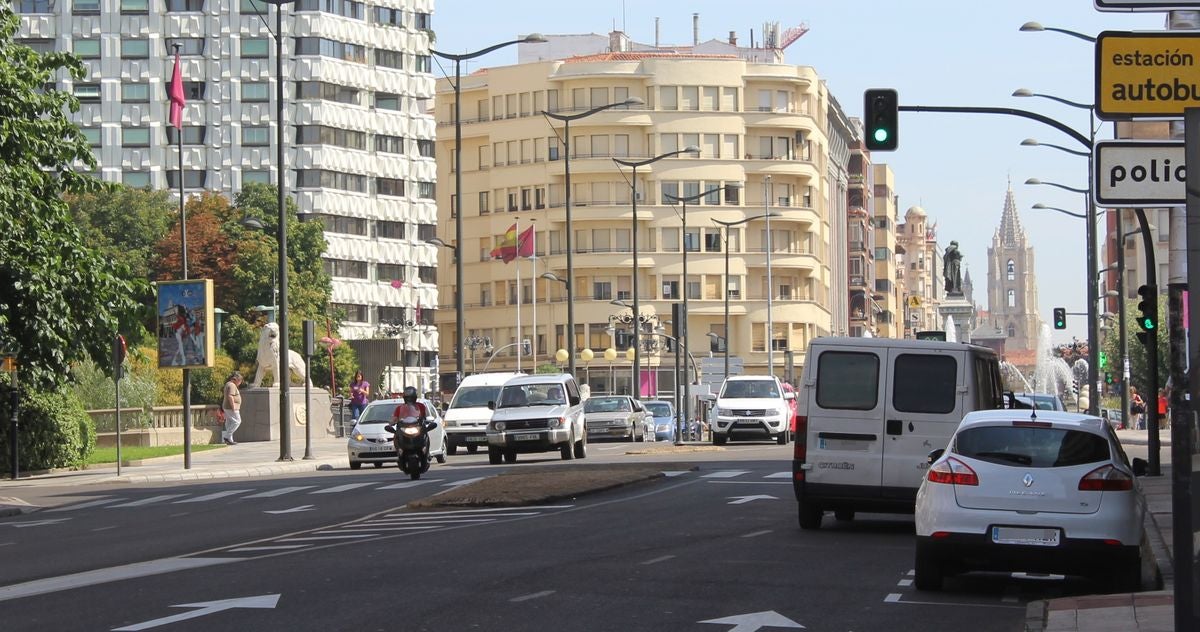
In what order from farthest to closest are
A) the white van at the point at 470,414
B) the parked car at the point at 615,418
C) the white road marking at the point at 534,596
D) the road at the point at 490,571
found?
the parked car at the point at 615,418 → the white van at the point at 470,414 → the white road marking at the point at 534,596 → the road at the point at 490,571

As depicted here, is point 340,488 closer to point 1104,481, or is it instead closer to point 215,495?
point 215,495

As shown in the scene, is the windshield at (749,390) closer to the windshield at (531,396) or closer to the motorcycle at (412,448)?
the windshield at (531,396)

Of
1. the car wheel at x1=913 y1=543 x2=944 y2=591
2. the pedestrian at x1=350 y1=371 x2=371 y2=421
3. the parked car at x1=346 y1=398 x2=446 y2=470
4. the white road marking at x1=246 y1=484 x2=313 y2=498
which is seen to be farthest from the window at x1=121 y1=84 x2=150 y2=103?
the car wheel at x1=913 y1=543 x2=944 y2=591

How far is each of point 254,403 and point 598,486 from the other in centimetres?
3220

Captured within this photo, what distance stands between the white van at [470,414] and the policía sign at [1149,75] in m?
38.0

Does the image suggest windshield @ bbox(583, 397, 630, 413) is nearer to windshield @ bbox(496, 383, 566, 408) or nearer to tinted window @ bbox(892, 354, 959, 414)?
windshield @ bbox(496, 383, 566, 408)

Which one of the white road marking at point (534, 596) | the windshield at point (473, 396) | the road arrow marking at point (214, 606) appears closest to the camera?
the road arrow marking at point (214, 606)

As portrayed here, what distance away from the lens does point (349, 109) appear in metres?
119

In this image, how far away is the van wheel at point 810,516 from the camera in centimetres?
2114

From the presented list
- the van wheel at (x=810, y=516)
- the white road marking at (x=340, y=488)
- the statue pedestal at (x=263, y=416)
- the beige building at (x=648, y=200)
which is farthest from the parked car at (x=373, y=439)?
the beige building at (x=648, y=200)

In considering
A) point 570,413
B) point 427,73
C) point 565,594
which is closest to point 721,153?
point 427,73

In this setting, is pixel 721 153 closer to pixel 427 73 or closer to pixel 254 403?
Result: pixel 427 73

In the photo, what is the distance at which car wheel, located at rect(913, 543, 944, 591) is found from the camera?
50.2 ft

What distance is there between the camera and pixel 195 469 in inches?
1604
